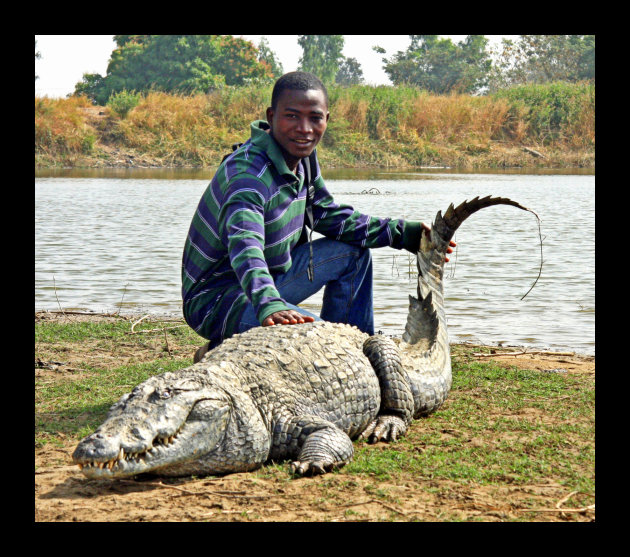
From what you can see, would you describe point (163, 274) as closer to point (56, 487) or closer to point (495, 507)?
point (56, 487)

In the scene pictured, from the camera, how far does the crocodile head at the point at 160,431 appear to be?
112 inches

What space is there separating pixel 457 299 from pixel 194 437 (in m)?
4.82

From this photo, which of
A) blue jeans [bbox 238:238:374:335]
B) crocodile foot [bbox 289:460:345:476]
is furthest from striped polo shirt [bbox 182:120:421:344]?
crocodile foot [bbox 289:460:345:476]

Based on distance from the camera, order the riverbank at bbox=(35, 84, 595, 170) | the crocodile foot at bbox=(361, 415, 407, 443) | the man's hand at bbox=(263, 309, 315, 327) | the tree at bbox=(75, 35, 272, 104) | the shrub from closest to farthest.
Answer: the man's hand at bbox=(263, 309, 315, 327) < the crocodile foot at bbox=(361, 415, 407, 443) < the riverbank at bbox=(35, 84, 595, 170) < the shrub < the tree at bbox=(75, 35, 272, 104)

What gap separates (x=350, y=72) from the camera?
70.9 meters

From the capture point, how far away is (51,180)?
814 inches

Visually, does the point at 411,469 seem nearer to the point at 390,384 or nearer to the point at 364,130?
the point at 390,384

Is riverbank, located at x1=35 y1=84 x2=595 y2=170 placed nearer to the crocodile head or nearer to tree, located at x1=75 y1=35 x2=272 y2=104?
tree, located at x1=75 y1=35 x2=272 y2=104

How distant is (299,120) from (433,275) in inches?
55.3

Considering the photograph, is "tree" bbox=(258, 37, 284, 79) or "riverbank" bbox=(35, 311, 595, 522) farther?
"tree" bbox=(258, 37, 284, 79)

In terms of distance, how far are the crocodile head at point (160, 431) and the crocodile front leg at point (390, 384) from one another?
1009 mm

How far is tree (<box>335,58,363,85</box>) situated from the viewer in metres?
69.9

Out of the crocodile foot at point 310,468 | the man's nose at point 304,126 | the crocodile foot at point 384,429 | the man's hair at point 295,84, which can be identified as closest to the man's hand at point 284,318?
the crocodile foot at point 310,468

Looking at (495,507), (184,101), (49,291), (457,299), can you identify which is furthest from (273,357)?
(184,101)
